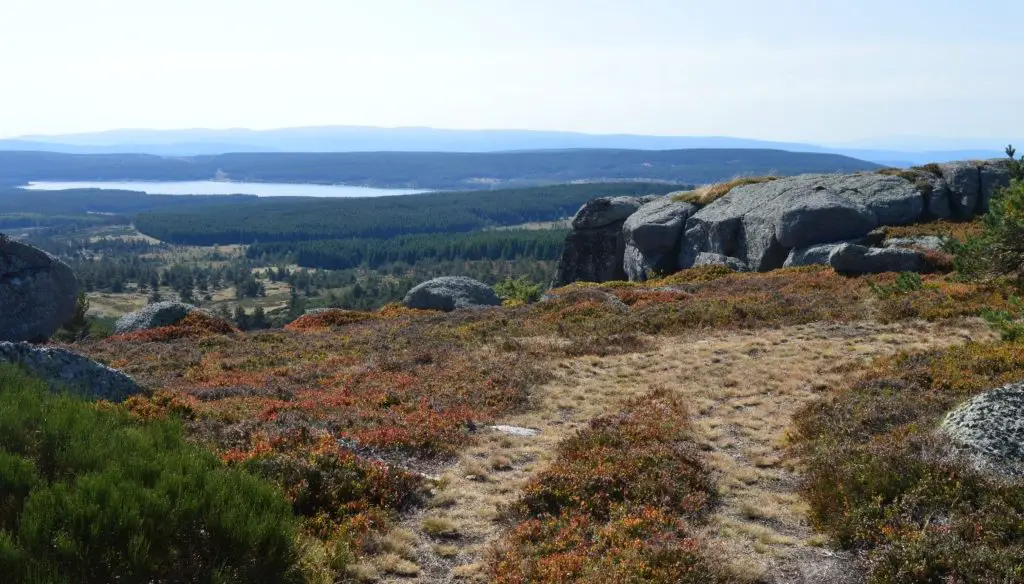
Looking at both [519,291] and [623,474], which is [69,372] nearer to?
[623,474]

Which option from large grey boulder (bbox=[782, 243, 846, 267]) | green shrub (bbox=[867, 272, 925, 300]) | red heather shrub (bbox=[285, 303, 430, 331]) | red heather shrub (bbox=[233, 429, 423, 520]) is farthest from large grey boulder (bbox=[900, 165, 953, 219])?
red heather shrub (bbox=[233, 429, 423, 520])

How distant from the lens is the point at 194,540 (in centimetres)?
695

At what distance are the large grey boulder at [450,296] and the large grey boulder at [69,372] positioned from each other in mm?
27150

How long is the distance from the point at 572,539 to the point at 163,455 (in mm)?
5197

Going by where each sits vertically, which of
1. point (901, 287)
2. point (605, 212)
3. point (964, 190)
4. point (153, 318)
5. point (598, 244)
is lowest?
point (153, 318)

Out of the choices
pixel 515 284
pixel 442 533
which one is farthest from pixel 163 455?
pixel 515 284

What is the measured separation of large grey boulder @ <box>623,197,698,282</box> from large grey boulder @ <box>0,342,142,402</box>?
→ 40.5 meters

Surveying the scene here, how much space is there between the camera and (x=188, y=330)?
1300 inches

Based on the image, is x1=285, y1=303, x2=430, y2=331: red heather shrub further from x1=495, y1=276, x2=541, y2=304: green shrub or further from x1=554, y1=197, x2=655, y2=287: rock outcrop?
x1=554, y1=197, x2=655, y2=287: rock outcrop

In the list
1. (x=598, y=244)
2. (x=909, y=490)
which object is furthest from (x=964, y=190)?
(x=909, y=490)

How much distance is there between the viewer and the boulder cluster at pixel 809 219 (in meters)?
A: 39.4

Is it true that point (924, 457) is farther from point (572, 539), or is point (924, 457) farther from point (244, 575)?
point (244, 575)

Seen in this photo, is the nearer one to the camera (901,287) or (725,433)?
(725,433)

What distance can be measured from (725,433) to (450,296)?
29.6 metres
